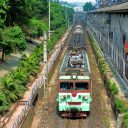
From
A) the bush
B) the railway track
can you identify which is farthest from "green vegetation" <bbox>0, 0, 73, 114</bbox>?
the bush

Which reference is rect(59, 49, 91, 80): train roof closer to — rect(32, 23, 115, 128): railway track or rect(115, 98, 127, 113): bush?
rect(115, 98, 127, 113): bush

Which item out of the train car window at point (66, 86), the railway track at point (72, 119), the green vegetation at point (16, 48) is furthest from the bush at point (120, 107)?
the green vegetation at point (16, 48)

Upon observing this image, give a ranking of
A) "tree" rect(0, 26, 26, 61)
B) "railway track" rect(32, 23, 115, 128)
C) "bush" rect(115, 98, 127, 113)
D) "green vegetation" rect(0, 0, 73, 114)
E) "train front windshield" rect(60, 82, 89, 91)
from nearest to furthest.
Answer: "bush" rect(115, 98, 127, 113), "railway track" rect(32, 23, 115, 128), "train front windshield" rect(60, 82, 89, 91), "green vegetation" rect(0, 0, 73, 114), "tree" rect(0, 26, 26, 61)

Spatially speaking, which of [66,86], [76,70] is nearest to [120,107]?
[66,86]

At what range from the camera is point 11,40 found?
37844 millimetres

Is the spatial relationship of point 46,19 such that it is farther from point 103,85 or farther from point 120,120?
point 120,120

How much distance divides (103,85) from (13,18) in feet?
51.5

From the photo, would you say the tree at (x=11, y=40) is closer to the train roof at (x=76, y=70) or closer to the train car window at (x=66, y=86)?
the train roof at (x=76, y=70)

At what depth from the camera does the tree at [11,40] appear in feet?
122

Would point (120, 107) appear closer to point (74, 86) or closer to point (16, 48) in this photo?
point (74, 86)

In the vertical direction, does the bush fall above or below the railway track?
above

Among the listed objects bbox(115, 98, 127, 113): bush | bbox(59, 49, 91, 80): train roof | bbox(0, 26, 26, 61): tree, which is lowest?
bbox(115, 98, 127, 113): bush

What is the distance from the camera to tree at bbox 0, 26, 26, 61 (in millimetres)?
37112

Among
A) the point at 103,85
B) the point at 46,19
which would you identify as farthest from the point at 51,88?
the point at 46,19
